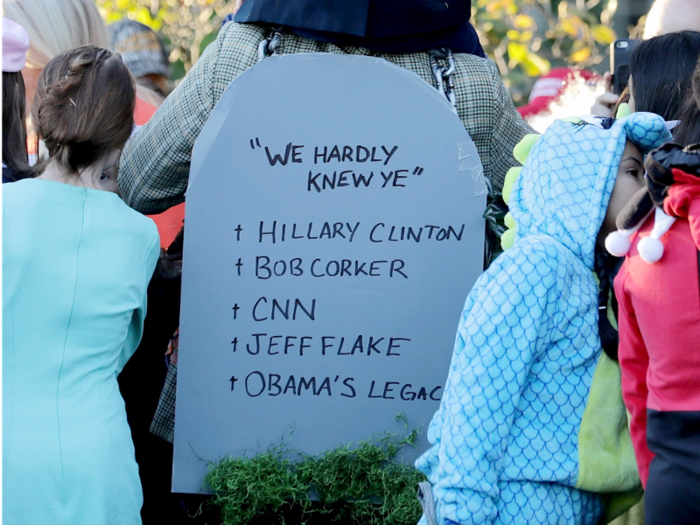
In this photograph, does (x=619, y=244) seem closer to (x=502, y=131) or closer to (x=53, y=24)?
(x=502, y=131)

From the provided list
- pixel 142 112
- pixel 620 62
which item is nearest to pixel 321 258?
pixel 620 62

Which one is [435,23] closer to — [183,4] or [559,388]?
[559,388]

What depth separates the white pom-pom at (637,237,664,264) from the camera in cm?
148

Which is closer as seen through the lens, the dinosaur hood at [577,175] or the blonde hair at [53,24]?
the dinosaur hood at [577,175]

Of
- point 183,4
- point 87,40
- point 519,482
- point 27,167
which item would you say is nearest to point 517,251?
point 519,482

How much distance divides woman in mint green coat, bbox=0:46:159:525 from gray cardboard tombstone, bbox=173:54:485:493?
192 mm

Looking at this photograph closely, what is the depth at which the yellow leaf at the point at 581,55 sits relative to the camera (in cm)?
627

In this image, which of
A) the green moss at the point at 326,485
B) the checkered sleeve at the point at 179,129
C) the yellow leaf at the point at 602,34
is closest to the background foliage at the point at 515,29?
the yellow leaf at the point at 602,34

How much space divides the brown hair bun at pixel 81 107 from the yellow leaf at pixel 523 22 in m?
4.54

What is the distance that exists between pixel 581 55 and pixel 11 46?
4840 mm

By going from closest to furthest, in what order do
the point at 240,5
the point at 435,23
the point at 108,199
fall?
the point at 108,199 < the point at 435,23 < the point at 240,5

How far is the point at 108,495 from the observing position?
1.88m

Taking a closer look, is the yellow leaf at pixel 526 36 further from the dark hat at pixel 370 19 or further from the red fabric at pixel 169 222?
the dark hat at pixel 370 19

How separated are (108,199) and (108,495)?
0.67 m
